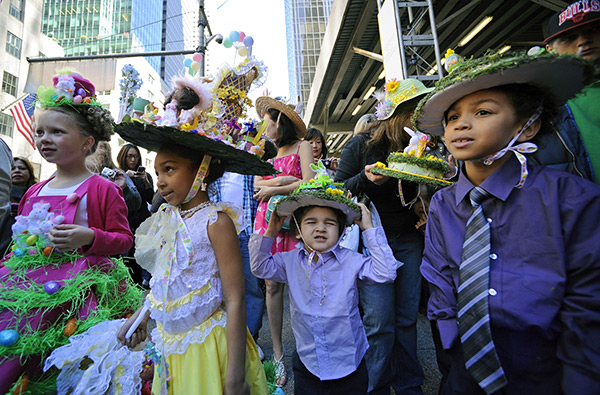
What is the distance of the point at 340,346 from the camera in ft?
6.24

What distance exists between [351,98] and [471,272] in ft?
37.4

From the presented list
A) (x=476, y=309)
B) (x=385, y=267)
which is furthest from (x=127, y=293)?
(x=476, y=309)

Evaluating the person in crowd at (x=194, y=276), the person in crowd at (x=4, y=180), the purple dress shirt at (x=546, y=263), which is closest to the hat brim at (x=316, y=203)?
the person in crowd at (x=194, y=276)

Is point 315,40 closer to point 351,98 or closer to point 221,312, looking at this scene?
point 351,98

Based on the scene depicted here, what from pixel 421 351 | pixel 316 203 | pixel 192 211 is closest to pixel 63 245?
pixel 192 211

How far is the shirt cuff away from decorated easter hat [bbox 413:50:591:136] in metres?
0.97

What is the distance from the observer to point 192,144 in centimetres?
155

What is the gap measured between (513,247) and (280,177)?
190 cm

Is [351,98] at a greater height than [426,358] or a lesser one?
greater

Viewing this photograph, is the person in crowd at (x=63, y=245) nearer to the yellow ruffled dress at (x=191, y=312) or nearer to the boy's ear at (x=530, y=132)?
the yellow ruffled dress at (x=191, y=312)

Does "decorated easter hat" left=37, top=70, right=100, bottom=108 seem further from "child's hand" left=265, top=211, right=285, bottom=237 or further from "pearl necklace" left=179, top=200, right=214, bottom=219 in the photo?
"child's hand" left=265, top=211, right=285, bottom=237

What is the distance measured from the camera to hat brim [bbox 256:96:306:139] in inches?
112

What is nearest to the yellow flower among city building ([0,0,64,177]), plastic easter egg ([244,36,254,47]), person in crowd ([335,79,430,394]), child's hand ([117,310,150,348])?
person in crowd ([335,79,430,394])

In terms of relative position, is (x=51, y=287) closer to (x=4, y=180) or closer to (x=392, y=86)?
(x=4, y=180)
